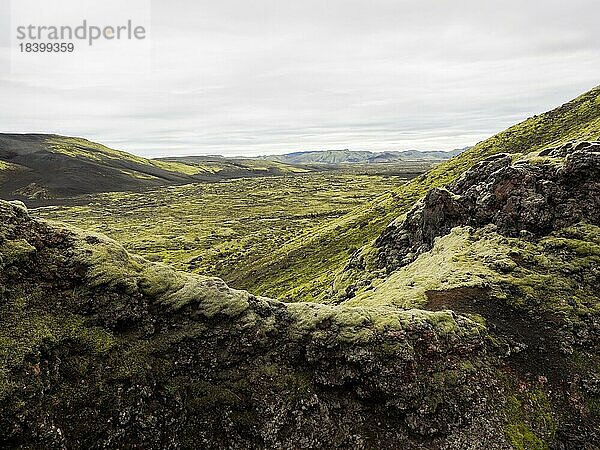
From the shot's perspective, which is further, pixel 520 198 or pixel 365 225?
pixel 365 225

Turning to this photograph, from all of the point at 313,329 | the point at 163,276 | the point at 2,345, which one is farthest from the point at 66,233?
the point at 313,329

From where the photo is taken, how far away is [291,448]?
65.8ft

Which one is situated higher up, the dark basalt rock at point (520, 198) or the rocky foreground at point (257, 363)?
the dark basalt rock at point (520, 198)

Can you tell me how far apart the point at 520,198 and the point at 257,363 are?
1128 inches

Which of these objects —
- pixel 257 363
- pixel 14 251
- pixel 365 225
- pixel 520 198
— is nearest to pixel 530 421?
pixel 257 363

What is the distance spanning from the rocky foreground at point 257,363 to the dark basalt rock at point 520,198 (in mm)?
7809

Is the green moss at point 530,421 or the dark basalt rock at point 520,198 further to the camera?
the dark basalt rock at point 520,198

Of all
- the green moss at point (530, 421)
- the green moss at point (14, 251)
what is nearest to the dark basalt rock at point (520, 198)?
the green moss at point (530, 421)

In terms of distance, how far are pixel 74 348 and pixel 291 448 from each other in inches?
435

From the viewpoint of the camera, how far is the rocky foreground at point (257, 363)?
1786 cm

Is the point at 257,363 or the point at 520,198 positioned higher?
the point at 520,198

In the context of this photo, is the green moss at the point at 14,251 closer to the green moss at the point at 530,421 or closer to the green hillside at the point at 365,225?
the green moss at the point at 530,421

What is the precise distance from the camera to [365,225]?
93438 millimetres

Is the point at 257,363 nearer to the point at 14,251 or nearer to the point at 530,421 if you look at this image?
the point at 14,251
